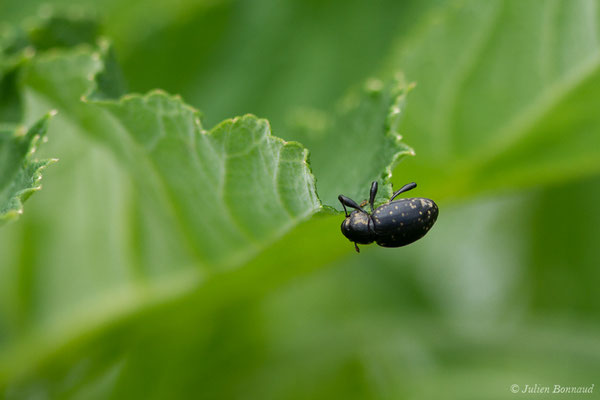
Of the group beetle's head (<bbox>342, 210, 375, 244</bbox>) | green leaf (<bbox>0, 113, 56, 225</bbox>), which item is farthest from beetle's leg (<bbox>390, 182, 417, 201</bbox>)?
green leaf (<bbox>0, 113, 56, 225</bbox>)

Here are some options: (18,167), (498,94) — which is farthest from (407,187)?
(18,167)

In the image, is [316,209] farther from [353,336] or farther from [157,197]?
[353,336]

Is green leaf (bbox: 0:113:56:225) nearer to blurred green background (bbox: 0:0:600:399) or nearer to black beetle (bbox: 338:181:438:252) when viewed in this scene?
blurred green background (bbox: 0:0:600:399)

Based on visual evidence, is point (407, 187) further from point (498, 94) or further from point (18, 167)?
point (18, 167)

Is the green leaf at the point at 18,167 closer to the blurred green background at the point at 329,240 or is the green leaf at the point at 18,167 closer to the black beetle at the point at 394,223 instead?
the blurred green background at the point at 329,240

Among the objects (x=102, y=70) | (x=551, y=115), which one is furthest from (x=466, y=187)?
(x=102, y=70)

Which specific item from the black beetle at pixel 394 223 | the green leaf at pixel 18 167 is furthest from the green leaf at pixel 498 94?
the green leaf at pixel 18 167
